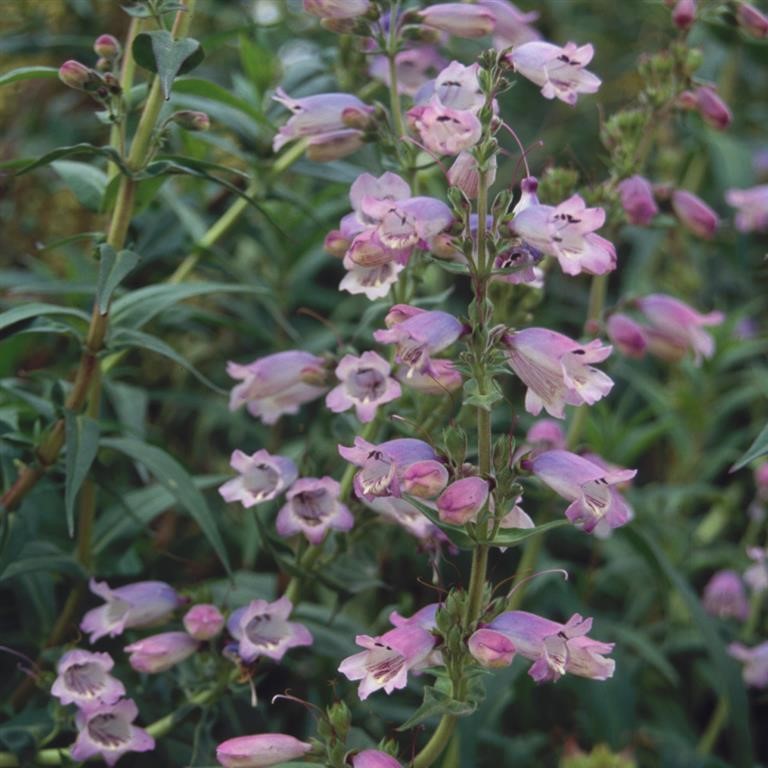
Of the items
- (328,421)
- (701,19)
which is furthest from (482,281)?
(701,19)

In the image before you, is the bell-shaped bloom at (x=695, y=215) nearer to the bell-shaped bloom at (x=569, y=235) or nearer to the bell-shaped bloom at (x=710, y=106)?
the bell-shaped bloom at (x=710, y=106)

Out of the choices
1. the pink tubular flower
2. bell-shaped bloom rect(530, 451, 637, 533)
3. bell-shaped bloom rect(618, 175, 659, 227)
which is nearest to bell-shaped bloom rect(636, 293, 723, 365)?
bell-shaped bloom rect(618, 175, 659, 227)

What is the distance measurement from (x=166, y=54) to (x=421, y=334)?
37 centimetres

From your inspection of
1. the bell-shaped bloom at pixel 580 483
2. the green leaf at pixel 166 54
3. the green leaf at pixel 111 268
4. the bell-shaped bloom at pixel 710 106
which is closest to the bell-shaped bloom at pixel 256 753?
the bell-shaped bloom at pixel 580 483

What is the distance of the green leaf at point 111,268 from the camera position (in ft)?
3.79

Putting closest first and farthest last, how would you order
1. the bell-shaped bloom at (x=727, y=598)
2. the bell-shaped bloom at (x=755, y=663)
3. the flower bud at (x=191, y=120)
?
1. the flower bud at (x=191, y=120)
2. the bell-shaped bloom at (x=755, y=663)
3. the bell-shaped bloom at (x=727, y=598)

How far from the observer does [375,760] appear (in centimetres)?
98

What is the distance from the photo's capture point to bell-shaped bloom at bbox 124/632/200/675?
1.23 meters

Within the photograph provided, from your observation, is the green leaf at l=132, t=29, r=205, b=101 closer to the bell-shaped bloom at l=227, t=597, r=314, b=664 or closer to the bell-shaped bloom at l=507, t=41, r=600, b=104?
the bell-shaped bloom at l=507, t=41, r=600, b=104

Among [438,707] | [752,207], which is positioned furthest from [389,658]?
[752,207]

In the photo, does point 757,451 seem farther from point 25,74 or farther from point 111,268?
point 25,74

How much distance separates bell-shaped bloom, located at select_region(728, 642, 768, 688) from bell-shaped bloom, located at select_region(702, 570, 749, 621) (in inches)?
5.3

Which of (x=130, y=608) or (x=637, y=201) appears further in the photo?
(x=637, y=201)

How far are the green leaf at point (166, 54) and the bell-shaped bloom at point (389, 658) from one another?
506 mm
